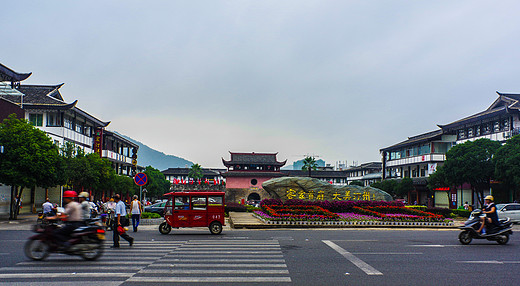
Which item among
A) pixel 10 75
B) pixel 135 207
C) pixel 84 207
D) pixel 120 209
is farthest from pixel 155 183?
pixel 84 207

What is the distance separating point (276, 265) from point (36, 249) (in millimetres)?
5924

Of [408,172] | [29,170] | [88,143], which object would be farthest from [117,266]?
[408,172]

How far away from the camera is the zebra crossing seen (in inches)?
328

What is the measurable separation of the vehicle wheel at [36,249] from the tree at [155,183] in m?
45.3

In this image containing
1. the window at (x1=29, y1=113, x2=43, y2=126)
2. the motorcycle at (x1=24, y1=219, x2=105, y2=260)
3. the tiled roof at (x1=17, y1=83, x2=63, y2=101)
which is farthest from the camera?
the tiled roof at (x1=17, y1=83, x2=63, y2=101)

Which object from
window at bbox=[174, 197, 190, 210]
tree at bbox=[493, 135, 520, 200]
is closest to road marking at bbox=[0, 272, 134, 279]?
window at bbox=[174, 197, 190, 210]

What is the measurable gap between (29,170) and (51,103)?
57.8 ft

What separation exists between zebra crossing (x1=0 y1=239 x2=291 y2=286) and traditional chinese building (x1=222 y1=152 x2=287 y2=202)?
47796mm

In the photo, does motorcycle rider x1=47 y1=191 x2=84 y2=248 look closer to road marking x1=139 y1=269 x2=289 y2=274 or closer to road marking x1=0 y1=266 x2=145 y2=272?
road marking x1=0 y1=266 x2=145 y2=272

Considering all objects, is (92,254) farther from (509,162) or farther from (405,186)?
(405,186)

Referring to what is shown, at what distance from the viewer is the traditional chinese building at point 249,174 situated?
2613 inches

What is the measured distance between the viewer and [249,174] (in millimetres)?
72688

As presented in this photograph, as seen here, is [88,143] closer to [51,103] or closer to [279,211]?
[51,103]

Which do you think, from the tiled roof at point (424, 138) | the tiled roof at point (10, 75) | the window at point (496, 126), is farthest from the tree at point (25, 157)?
the tiled roof at point (424, 138)
